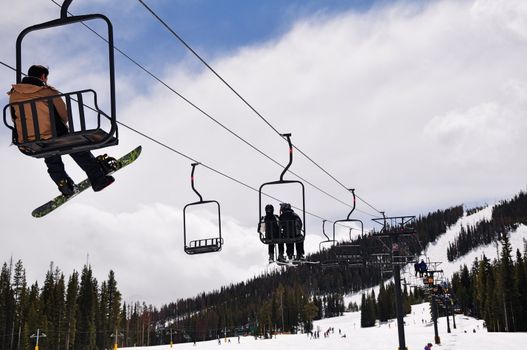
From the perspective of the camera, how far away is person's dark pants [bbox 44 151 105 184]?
7312mm

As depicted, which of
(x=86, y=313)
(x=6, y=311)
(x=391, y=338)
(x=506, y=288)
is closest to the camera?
(x=391, y=338)

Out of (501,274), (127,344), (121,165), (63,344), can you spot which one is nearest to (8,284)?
(63,344)

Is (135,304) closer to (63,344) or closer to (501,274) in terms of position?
(63,344)

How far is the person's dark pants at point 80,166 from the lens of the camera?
7312 millimetres

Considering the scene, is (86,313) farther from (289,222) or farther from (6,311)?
(289,222)

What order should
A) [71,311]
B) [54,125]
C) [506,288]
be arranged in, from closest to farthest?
[54,125], [506,288], [71,311]

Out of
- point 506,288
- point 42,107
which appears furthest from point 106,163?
point 506,288

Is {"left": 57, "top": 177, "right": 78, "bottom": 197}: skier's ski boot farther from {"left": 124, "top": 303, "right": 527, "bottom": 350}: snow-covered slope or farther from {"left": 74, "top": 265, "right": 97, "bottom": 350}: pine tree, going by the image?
{"left": 74, "top": 265, "right": 97, "bottom": 350}: pine tree

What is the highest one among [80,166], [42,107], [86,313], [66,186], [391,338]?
[42,107]

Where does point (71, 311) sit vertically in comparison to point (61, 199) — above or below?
below

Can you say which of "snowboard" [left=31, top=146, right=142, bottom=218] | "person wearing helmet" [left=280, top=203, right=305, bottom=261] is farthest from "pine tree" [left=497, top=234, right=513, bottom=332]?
"snowboard" [left=31, top=146, right=142, bottom=218]

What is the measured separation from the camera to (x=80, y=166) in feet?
24.6

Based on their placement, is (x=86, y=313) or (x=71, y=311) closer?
(x=71, y=311)

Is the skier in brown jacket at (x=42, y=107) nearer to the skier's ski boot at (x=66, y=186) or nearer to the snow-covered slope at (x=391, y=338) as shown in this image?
the skier's ski boot at (x=66, y=186)
